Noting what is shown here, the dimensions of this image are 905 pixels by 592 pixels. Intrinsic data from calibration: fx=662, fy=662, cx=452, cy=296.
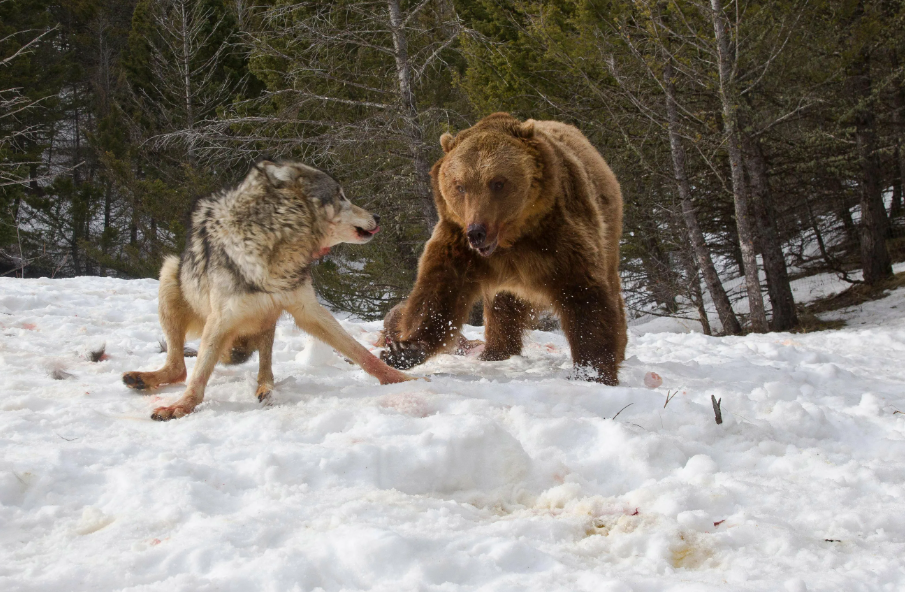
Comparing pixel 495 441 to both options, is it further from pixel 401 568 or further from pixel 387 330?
pixel 387 330

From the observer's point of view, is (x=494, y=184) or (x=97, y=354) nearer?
(x=494, y=184)

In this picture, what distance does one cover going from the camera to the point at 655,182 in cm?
1321

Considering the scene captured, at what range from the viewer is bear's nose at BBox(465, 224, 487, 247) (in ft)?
14.4

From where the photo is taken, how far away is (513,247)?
4828 millimetres

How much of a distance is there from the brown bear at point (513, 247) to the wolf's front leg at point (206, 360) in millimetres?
1393

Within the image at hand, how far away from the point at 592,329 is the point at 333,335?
181cm

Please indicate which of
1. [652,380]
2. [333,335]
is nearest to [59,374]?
[333,335]

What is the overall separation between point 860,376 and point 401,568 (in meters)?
5.21

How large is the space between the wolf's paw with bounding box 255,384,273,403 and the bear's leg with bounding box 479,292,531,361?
250cm

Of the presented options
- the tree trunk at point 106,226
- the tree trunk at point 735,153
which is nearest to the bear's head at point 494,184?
the tree trunk at point 735,153

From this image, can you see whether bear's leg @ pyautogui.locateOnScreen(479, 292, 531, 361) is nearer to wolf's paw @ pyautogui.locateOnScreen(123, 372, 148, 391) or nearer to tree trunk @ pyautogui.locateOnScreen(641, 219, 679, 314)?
wolf's paw @ pyautogui.locateOnScreen(123, 372, 148, 391)

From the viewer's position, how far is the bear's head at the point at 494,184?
4520 millimetres

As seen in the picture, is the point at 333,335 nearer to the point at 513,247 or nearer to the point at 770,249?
the point at 513,247

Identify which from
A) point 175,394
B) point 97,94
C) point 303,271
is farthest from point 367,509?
point 97,94
